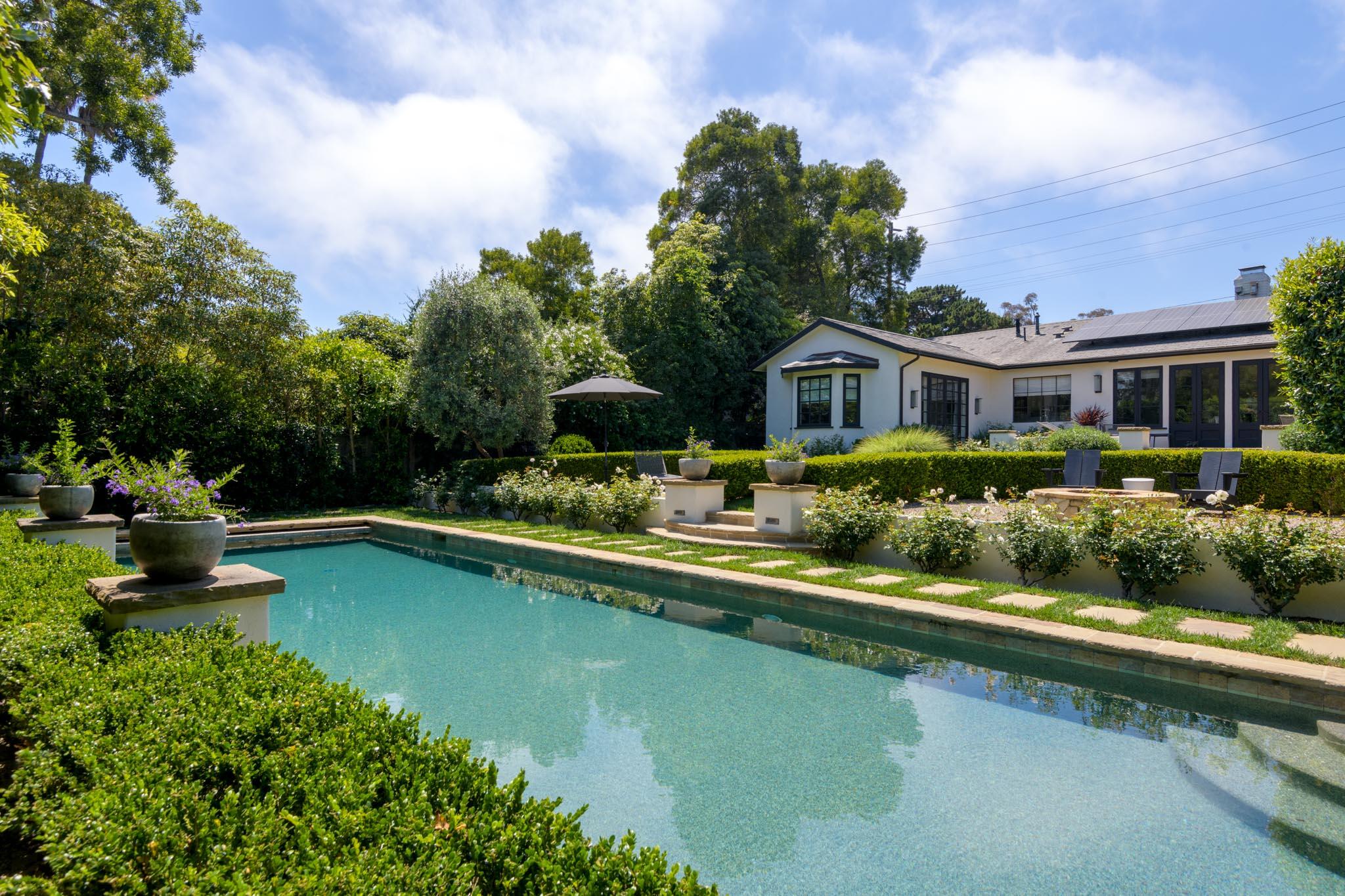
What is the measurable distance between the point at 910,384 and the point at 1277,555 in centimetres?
1353

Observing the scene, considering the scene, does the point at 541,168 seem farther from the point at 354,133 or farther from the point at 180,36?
the point at 180,36

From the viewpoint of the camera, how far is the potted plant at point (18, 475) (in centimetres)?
870

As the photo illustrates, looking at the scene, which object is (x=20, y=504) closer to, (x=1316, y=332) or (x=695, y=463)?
(x=695, y=463)

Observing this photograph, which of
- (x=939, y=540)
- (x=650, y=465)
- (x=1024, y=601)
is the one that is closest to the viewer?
(x=1024, y=601)

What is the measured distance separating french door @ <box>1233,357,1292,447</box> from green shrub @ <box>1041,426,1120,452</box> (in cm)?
409

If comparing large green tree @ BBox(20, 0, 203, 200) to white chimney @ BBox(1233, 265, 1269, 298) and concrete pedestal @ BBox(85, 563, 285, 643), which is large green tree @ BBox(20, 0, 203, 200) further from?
white chimney @ BBox(1233, 265, 1269, 298)

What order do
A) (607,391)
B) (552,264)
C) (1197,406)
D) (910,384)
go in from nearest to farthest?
1. (607,391)
2. (1197,406)
3. (910,384)
4. (552,264)

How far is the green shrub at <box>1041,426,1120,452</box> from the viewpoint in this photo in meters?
15.1

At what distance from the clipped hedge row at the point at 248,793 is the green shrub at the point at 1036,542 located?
6.79 meters

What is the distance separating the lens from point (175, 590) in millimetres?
3539

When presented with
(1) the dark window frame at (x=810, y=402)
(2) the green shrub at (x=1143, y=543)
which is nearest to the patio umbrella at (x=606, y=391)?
(1) the dark window frame at (x=810, y=402)

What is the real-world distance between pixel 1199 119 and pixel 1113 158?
3.08 meters

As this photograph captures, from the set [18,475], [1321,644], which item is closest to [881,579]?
[1321,644]

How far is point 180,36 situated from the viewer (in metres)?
14.1
